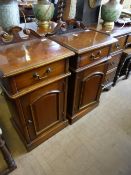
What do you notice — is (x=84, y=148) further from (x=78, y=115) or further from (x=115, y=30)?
(x=115, y=30)

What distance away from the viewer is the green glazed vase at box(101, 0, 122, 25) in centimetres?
143

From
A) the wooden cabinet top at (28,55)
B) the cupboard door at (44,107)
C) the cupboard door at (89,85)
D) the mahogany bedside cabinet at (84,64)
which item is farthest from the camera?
the cupboard door at (89,85)

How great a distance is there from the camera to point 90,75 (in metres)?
1.28

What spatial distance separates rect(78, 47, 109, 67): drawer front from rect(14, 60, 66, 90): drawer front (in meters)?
0.17

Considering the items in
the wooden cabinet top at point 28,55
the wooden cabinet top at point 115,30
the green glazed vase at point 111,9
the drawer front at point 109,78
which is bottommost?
the drawer front at point 109,78

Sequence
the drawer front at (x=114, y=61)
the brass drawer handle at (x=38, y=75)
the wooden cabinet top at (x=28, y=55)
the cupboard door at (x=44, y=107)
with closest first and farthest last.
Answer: the wooden cabinet top at (x=28, y=55) < the brass drawer handle at (x=38, y=75) < the cupboard door at (x=44, y=107) < the drawer front at (x=114, y=61)

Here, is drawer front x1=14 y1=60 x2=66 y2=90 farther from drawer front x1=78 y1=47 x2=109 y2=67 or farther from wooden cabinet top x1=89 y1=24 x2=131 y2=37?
wooden cabinet top x1=89 y1=24 x2=131 y2=37

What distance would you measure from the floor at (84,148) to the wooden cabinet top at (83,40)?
2.71 ft

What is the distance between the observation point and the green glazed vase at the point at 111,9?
143cm

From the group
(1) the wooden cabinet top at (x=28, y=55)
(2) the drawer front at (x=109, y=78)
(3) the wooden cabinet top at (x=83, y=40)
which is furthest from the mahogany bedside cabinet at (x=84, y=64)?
(2) the drawer front at (x=109, y=78)

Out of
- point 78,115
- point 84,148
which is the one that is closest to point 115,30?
point 78,115

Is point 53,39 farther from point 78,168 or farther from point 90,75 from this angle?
point 78,168

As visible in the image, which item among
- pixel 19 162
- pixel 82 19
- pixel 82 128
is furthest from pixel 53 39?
pixel 19 162

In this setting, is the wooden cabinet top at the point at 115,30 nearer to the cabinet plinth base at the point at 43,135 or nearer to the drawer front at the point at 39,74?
the drawer front at the point at 39,74
